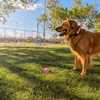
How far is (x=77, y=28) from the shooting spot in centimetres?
301

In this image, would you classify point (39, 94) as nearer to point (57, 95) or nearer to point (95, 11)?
point (57, 95)

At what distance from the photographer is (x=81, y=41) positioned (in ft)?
9.23

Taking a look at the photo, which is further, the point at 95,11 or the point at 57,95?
the point at 95,11

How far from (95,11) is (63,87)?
45.6 ft

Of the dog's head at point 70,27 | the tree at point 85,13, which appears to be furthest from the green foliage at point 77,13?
the dog's head at point 70,27

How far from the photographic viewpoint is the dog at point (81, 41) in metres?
2.83

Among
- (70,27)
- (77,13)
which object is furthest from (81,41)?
(77,13)

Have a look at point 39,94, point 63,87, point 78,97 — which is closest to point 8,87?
point 39,94

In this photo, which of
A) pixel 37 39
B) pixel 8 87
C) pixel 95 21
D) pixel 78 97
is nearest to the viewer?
pixel 78 97

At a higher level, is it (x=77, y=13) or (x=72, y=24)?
Result: (x=77, y=13)

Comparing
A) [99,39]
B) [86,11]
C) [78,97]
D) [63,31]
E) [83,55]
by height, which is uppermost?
[86,11]

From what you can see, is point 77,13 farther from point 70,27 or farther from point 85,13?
point 70,27

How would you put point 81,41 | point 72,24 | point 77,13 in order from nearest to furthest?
point 81,41
point 72,24
point 77,13

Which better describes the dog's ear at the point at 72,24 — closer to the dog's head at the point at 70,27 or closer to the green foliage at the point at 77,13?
the dog's head at the point at 70,27
